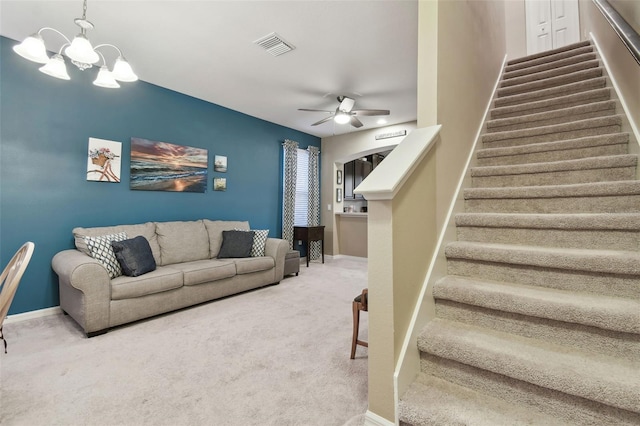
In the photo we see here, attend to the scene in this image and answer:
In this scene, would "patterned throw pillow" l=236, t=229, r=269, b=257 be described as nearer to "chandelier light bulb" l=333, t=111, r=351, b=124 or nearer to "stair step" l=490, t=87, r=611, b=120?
"chandelier light bulb" l=333, t=111, r=351, b=124

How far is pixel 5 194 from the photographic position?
2.82 metres

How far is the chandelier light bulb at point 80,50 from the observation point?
1889 millimetres

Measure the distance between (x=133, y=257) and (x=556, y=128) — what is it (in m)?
4.16

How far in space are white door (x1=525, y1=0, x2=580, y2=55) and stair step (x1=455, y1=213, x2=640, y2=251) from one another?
557 centimetres

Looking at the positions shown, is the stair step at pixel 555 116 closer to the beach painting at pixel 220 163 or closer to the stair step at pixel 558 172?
the stair step at pixel 558 172

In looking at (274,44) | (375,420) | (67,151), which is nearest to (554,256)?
(375,420)

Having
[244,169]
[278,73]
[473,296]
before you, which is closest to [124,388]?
[473,296]

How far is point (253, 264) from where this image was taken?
12.5 feet

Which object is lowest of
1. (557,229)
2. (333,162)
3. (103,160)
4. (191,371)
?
(191,371)

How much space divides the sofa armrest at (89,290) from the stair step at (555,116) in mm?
3986

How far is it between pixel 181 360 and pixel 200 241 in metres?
2.15

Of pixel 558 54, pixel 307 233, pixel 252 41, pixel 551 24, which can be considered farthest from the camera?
pixel 307 233

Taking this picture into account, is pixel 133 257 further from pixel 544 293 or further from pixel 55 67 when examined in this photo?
pixel 544 293

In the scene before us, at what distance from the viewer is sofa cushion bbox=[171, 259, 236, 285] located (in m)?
3.16
